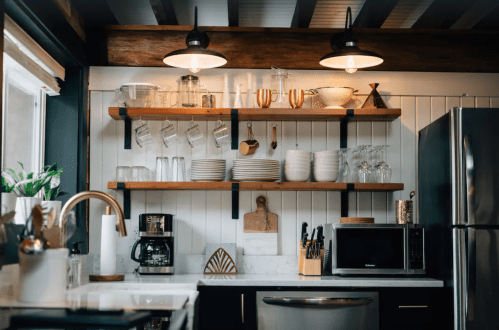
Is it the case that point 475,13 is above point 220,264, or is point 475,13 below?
above

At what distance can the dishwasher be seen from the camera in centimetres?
284

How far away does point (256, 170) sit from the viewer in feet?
10.6

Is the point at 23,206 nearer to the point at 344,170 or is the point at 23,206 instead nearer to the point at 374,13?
the point at 344,170

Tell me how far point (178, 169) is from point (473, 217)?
1726 mm

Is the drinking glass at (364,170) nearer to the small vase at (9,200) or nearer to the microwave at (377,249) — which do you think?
the microwave at (377,249)

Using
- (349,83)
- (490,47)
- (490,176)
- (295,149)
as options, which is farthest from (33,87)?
(490,47)

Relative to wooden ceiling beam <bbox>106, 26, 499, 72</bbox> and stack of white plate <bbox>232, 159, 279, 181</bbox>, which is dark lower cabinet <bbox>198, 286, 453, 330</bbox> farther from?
wooden ceiling beam <bbox>106, 26, 499, 72</bbox>

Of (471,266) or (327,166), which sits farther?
(327,166)

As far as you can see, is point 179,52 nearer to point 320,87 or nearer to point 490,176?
point 320,87

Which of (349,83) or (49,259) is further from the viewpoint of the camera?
(349,83)

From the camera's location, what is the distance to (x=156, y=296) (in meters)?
1.91

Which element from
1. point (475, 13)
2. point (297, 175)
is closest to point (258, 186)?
point (297, 175)

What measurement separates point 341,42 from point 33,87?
182cm

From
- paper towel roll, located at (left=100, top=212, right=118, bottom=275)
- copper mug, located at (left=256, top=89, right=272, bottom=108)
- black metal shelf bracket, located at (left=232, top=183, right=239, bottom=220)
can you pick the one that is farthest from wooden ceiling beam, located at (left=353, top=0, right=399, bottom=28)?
paper towel roll, located at (left=100, top=212, right=118, bottom=275)
